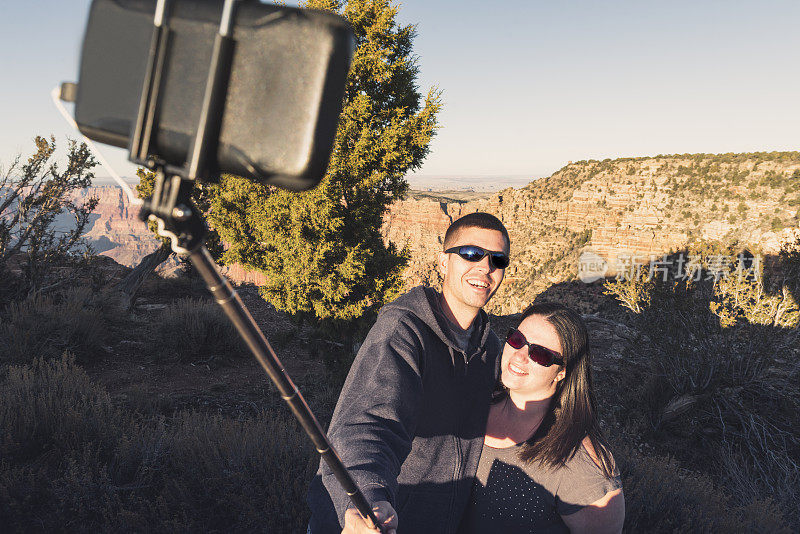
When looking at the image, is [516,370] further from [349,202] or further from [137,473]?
[349,202]

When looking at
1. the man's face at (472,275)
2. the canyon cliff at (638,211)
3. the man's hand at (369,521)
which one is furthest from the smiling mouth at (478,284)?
the canyon cliff at (638,211)

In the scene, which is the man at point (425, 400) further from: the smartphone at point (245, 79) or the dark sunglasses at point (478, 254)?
the smartphone at point (245, 79)

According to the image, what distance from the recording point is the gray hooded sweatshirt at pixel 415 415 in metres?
1.62

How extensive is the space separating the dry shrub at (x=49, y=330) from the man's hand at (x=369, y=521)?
9094mm

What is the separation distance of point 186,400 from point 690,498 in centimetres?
783

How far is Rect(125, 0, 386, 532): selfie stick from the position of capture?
2.40 feet

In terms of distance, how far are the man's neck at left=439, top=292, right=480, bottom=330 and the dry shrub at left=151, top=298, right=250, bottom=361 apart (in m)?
9.60

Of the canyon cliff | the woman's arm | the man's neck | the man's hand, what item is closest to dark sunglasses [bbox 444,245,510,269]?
the man's neck

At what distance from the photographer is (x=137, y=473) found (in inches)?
166

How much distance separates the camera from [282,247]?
8.98m

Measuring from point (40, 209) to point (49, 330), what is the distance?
9.78ft

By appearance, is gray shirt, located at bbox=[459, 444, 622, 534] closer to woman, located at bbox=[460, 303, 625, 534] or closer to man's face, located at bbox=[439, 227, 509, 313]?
woman, located at bbox=[460, 303, 625, 534]

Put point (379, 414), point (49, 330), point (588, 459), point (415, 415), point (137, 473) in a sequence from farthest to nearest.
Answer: point (49, 330), point (137, 473), point (588, 459), point (415, 415), point (379, 414)

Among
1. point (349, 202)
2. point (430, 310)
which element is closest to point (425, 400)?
point (430, 310)
